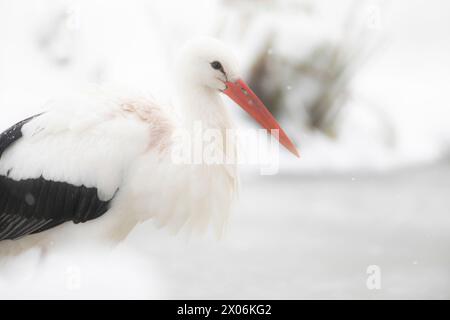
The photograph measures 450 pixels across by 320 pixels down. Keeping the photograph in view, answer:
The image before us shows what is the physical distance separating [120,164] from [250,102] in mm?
392

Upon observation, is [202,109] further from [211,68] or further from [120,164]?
[120,164]

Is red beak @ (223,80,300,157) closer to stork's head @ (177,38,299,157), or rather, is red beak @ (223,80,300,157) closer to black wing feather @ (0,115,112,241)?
stork's head @ (177,38,299,157)

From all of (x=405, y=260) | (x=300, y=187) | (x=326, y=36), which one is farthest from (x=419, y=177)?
(x=405, y=260)

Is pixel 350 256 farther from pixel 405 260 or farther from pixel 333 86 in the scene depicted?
pixel 333 86

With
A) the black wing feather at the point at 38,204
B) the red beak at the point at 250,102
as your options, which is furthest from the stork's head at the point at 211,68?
the black wing feather at the point at 38,204

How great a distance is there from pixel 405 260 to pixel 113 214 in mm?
1531

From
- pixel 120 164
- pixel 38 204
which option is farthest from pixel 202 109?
pixel 38 204

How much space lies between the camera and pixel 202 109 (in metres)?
1.80

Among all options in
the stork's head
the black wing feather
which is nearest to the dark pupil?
the stork's head

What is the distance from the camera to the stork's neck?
1.79 m

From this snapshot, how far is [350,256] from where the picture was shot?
306 cm

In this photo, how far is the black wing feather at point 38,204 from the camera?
181 centimetres

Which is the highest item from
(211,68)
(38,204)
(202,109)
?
(211,68)

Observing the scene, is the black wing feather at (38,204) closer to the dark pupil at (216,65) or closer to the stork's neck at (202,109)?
the stork's neck at (202,109)
